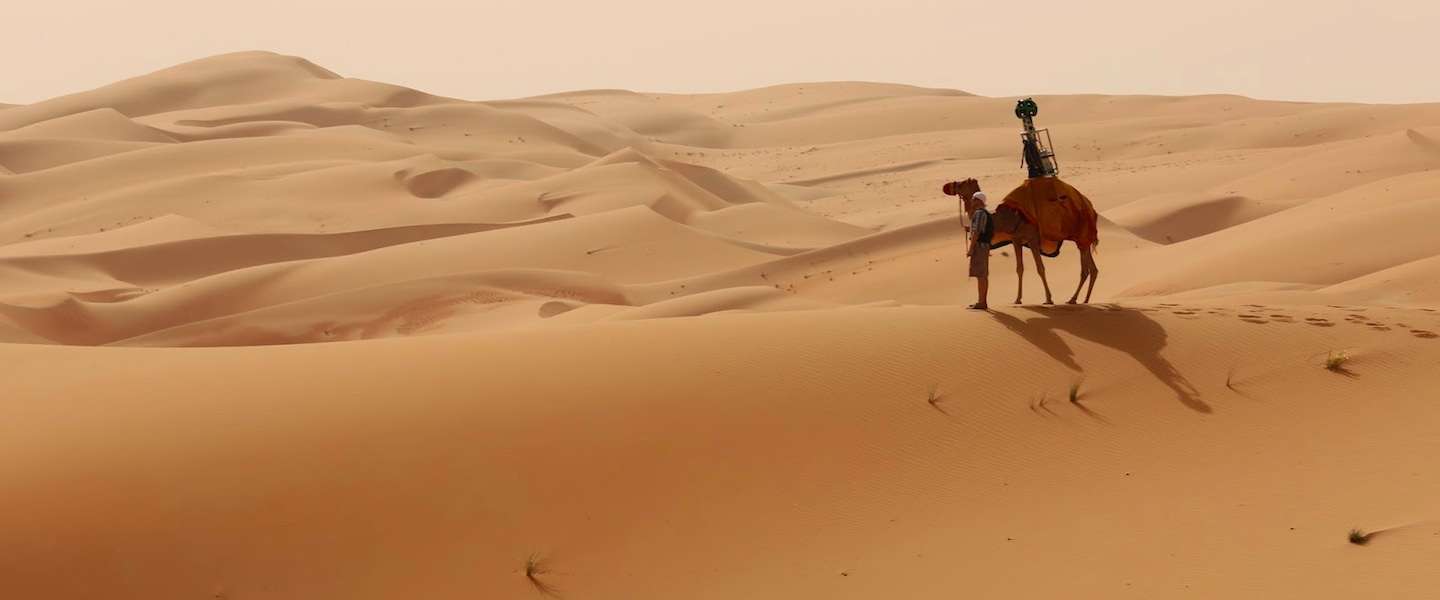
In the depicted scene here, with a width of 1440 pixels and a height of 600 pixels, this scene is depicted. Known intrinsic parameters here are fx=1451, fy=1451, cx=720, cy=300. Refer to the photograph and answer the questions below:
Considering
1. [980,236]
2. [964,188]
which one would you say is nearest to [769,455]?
[980,236]

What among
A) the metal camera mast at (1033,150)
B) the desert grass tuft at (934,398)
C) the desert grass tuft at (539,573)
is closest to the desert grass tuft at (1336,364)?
the metal camera mast at (1033,150)

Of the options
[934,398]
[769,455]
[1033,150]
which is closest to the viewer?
[769,455]

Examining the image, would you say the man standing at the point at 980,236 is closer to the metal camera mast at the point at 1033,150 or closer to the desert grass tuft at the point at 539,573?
the metal camera mast at the point at 1033,150

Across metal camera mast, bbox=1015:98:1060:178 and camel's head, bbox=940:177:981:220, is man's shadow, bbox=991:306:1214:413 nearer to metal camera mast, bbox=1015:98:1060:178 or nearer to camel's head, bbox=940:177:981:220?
camel's head, bbox=940:177:981:220

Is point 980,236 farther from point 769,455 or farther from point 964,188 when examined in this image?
point 769,455

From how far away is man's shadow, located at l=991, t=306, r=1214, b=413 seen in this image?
981 centimetres

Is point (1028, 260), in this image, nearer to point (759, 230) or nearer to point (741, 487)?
point (759, 230)

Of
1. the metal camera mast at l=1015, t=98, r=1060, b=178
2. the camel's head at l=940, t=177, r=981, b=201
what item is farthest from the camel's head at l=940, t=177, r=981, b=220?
the metal camera mast at l=1015, t=98, r=1060, b=178

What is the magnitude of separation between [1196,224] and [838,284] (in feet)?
34.9

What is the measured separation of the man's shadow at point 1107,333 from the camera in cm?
981

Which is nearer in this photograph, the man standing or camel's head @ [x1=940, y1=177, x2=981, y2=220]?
the man standing

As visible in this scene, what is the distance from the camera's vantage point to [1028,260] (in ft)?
70.5

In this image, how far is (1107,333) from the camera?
34.0ft

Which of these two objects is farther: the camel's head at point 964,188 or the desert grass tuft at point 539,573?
the camel's head at point 964,188
